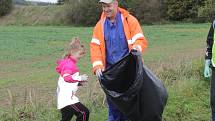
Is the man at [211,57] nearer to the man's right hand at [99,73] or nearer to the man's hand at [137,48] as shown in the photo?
the man's hand at [137,48]

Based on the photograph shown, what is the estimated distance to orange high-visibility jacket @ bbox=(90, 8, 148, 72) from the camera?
A: 5367mm

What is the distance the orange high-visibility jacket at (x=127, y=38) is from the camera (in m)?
5.37

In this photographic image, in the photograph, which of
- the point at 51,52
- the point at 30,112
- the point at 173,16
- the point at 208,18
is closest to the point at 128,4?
the point at 173,16

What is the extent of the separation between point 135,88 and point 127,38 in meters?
0.77

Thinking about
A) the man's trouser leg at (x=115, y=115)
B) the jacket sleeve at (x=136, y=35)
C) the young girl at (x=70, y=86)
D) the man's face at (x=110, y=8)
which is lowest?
the man's trouser leg at (x=115, y=115)

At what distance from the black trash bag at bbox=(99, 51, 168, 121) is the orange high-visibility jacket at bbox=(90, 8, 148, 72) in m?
0.34

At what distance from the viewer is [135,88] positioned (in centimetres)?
493

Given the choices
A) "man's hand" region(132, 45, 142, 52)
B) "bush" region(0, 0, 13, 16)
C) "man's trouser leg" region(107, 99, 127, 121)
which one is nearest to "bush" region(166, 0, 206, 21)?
"bush" region(0, 0, 13, 16)

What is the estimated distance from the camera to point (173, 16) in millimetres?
64562

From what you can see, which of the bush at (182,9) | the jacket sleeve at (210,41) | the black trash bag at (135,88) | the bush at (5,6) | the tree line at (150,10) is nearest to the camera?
the black trash bag at (135,88)

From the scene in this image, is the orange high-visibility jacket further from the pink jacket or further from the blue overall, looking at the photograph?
the pink jacket

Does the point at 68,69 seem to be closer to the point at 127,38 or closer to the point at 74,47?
the point at 74,47

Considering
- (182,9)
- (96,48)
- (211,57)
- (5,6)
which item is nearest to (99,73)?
(96,48)

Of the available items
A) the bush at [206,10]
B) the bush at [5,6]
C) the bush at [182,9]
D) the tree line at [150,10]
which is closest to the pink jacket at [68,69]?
the bush at [206,10]
